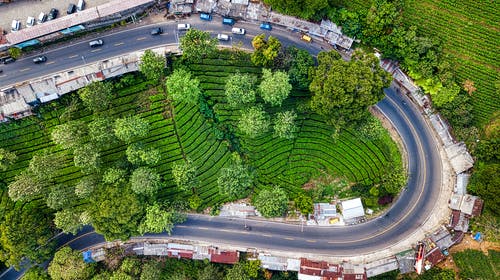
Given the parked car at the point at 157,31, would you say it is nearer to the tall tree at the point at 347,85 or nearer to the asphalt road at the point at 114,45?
the asphalt road at the point at 114,45

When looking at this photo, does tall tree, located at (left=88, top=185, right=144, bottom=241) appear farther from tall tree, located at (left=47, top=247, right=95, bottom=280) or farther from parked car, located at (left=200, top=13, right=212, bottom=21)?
parked car, located at (left=200, top=13, right=212, bottom=21)

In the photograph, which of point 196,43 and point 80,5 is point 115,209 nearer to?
point 196,43

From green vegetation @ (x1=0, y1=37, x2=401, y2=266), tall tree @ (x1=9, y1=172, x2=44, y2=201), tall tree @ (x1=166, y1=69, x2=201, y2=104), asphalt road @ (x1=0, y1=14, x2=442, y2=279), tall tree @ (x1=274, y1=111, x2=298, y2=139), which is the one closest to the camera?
tall tree @ (x1=166, y1=69, x2=201, y2=104)

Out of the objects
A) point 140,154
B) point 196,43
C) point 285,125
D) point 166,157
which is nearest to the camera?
point 196,43

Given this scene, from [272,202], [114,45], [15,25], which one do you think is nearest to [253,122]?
[272,202]

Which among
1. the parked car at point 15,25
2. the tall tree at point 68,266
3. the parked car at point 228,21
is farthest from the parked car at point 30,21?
the tall tree at point 68,266

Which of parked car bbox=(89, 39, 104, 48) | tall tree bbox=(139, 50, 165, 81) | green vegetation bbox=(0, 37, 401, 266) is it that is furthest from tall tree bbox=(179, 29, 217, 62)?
parked car bbox=(89, 39, 104, 48)
